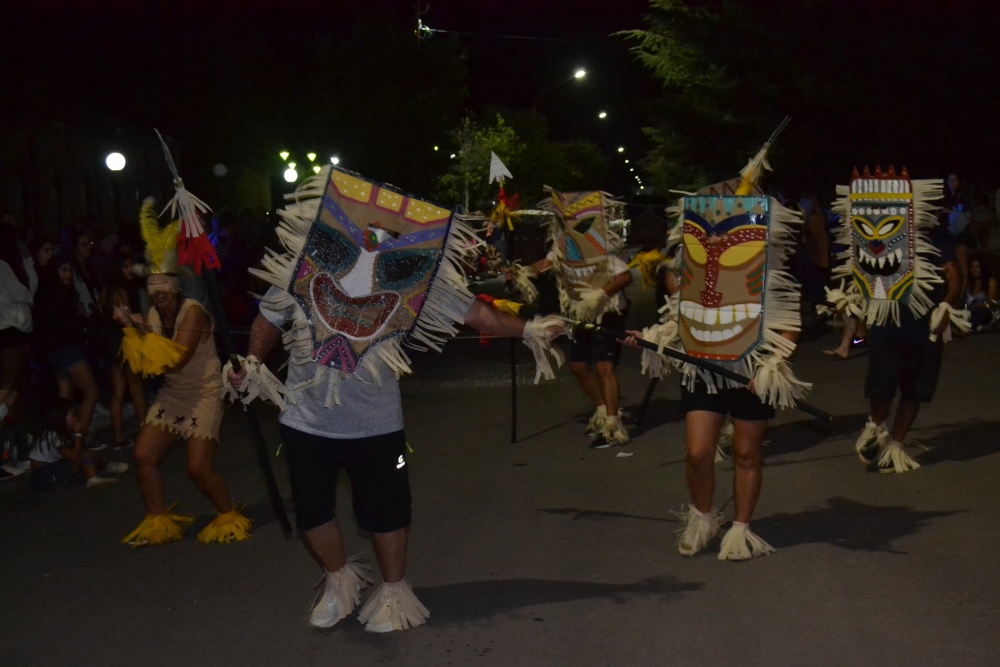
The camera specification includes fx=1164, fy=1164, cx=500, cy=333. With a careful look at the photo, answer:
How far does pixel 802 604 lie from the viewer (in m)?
5.44

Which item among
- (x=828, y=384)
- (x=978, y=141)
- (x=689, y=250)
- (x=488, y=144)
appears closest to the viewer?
(x=689, y=250)

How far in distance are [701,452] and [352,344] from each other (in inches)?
82.4

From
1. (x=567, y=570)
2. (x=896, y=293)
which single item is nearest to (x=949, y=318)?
(x=896, y=293)

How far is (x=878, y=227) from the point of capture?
8086 mm

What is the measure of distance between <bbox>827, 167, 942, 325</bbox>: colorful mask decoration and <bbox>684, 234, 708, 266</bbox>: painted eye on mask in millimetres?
2211

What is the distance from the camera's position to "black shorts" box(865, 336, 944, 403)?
8188 mm

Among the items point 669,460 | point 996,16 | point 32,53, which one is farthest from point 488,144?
point 669,460

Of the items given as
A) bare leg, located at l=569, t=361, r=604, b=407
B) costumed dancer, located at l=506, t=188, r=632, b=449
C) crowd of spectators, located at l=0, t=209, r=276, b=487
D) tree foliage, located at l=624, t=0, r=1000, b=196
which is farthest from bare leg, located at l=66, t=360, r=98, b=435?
tree foliage, located at l=624, t=0, r=1000, b=196

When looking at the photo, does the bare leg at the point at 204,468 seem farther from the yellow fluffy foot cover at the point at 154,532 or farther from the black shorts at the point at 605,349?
the black shorts at the point at 605,349

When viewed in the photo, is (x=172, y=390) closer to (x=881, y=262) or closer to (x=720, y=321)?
(x=720, y=321)

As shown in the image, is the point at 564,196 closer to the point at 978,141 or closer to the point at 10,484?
the point at 10,484

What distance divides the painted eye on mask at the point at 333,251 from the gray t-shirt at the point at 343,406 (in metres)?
0.26

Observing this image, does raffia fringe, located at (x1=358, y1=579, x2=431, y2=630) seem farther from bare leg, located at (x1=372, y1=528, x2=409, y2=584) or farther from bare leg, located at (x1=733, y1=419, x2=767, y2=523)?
bare leg, located at (x1=733, y1=419, x2=767, y2=523)

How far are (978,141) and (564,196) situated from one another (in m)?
18.6
